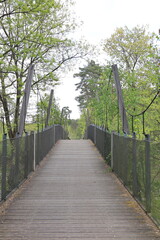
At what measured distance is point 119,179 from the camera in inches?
388

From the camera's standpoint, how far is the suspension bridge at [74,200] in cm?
520

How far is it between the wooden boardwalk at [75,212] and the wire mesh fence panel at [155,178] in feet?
0.79

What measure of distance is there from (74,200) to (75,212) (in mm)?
1064

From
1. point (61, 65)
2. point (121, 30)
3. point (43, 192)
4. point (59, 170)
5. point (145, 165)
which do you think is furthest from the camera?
point (121, 30)

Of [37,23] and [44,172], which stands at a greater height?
[37,23]

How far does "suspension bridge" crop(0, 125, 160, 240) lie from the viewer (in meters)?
5.20

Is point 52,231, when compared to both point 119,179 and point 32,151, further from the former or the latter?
point 32,151

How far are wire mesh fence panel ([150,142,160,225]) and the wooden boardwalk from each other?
0.24m

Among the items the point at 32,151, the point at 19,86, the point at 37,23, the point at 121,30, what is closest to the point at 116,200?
the point at 32,151

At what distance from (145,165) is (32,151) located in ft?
19.2

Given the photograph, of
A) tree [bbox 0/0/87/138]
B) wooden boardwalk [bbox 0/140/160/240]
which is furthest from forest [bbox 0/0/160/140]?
wooden boardwalk [bbox 0/140/160/240]

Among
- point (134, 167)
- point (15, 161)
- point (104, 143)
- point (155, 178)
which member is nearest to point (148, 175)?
point (155, 178)

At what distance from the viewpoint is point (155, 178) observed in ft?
18.7

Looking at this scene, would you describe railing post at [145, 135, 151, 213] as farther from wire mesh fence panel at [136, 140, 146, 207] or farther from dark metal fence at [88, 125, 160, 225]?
wire mesh fence panel at [136, 140, 146, 207]
